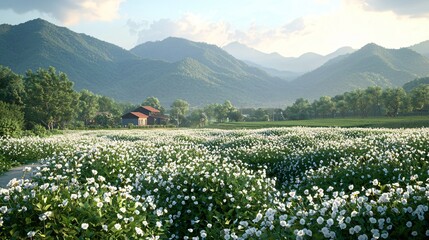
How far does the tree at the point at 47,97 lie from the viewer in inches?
2539

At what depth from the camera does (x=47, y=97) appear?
6575 cm

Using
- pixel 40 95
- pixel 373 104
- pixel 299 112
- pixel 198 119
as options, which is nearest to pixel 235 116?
pixel 198 119

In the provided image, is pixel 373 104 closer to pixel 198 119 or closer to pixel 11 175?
pixel 198 119

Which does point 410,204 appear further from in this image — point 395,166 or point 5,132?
point 5,132

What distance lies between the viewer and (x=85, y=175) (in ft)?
34.5

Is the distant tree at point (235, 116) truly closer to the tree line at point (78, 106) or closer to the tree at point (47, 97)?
Result: the tree line at point (78, 106)

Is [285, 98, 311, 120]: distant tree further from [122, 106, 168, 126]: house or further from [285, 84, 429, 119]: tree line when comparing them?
[122, 106, 168, 126]: house

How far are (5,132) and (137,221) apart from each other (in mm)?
29713

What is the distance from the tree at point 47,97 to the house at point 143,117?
1873 inches

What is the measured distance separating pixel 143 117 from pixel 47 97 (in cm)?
6023

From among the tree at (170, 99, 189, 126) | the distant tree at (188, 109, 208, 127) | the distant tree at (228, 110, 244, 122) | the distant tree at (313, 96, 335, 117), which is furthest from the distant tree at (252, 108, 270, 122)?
the tree at (170, 99, 189, 126)

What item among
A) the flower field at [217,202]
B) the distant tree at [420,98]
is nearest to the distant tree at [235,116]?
the distant tree at [420,98]

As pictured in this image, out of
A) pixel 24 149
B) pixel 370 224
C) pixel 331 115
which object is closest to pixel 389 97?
pixel 331 115

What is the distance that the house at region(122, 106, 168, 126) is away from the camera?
12088cm
